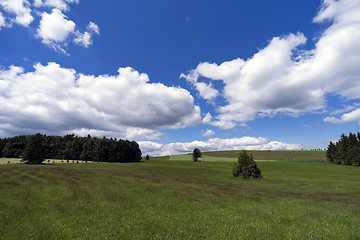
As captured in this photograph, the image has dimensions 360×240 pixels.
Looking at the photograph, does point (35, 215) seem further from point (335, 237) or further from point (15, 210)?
point (335, 237)

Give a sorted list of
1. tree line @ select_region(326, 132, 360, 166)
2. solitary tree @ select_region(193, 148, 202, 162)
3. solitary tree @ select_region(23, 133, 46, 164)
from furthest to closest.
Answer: solitary tree @ select_region(193, 148, 202, 162) → tree line @ select_region(326, 132, 360, 166) → solitary tree @ select_region(23, 133, 46, 164)

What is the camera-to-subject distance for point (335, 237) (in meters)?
11.9

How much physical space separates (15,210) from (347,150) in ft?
549

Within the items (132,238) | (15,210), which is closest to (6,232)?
(15,210)

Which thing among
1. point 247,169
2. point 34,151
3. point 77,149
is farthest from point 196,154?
point 34,151

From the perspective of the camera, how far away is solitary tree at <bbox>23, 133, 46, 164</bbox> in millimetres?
85719

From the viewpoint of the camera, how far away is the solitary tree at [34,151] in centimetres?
8572

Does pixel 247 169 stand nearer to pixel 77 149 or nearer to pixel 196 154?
pixel 196 154

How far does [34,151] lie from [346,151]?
18795 centimetres

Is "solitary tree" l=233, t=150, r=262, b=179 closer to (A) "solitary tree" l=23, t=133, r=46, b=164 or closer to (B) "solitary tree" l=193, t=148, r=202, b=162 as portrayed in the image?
(A) "solitary tree" l=23, t=133, r=46, b=164

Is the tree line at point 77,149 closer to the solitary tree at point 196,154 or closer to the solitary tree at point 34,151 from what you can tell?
the solitary tree at point 34,151

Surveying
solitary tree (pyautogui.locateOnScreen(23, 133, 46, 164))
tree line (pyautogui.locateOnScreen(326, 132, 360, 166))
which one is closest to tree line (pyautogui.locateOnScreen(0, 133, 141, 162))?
solitary tree (pyautogui.locateOnScreen(23, 133, 46, 164))

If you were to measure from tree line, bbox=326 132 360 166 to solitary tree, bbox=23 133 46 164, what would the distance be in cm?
18082

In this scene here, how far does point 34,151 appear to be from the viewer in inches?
3406
